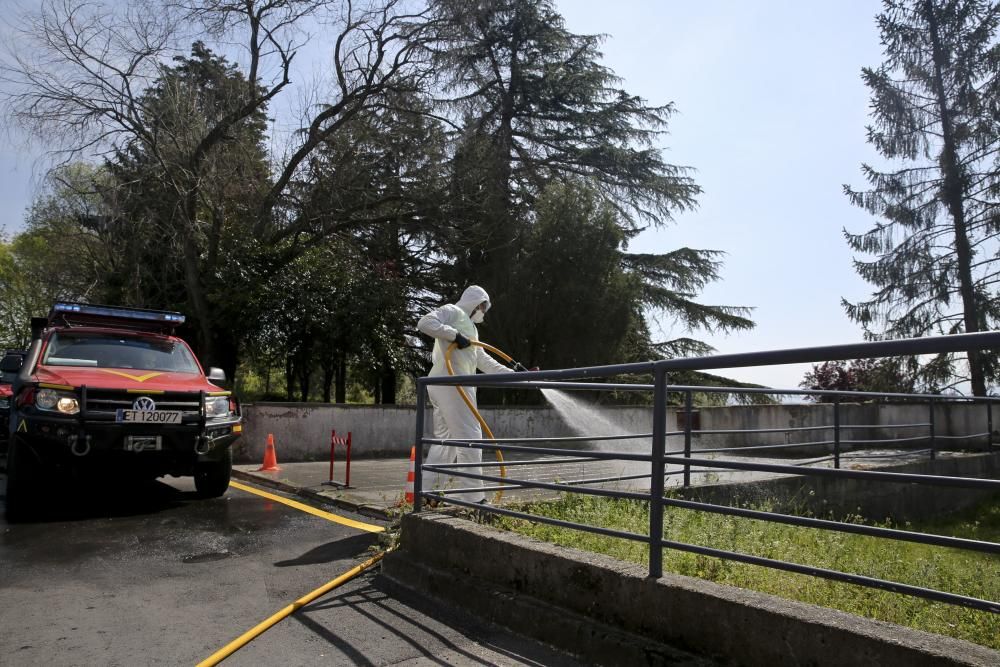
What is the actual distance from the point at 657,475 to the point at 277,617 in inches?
92.9

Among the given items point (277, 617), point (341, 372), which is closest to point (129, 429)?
point (277, 617)

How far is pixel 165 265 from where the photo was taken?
694 inches

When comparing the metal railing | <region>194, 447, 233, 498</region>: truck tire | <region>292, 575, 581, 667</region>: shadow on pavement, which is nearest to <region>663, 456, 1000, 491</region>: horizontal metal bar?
the metal railing

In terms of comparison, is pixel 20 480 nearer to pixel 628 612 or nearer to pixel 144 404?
pixel 144 404

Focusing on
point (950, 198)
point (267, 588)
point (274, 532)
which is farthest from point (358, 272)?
point (950, 198)

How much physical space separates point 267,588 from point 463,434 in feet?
7.23

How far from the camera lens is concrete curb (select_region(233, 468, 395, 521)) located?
7.47 meters

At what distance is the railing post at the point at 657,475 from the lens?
3.48m

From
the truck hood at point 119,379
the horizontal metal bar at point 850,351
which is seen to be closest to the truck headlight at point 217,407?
the truck hood at point 119,379

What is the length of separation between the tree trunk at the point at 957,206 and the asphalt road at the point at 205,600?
1869cm

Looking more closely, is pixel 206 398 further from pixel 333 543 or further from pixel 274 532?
pixel 333 543

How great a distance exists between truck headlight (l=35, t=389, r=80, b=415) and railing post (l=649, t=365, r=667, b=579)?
5.93 meters

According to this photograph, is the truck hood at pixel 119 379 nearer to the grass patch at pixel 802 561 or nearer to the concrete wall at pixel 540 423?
the grass patch at pixel 802 561

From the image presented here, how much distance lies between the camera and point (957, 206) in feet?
65.0
